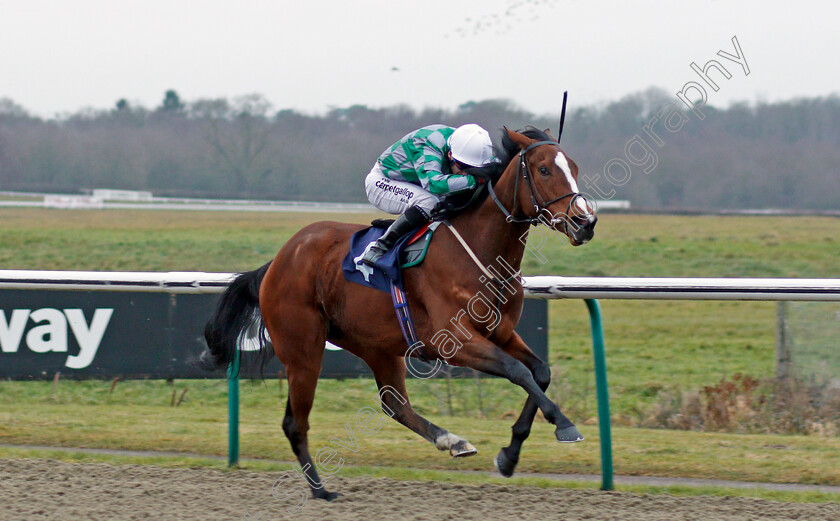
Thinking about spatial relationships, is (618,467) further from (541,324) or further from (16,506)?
(16,506)

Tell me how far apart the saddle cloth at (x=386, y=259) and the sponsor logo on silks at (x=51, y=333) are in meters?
2.54

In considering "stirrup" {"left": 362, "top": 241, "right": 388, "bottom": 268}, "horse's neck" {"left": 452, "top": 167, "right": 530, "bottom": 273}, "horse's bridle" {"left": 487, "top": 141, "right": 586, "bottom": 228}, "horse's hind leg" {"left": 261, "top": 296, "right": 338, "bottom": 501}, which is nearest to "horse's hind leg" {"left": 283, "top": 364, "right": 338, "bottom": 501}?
"horse's hind leg" {"left": 261, "top": 296, "right": 338, "bottom": 501}

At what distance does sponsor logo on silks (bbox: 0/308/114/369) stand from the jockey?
Answer: 2.64 metres

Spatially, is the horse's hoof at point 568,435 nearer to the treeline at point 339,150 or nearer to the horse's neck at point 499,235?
the horse's neck at point 499,235

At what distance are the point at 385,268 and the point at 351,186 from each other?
66.7 feet

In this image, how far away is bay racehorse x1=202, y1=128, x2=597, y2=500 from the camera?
3863 millimetres

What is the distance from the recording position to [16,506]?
386 centimetres

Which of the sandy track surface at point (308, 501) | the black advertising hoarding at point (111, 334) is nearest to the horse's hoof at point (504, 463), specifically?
the sandy track surface at point (308, 501)

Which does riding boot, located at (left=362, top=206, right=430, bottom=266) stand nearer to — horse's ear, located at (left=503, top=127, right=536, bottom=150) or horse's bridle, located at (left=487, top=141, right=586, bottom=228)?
horse's bridle, located at (left=487, top=141, right=586, bottom=228)

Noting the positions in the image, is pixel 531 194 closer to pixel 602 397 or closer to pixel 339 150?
pixel 602 397

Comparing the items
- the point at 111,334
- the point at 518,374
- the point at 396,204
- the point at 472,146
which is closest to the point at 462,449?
the point at 518,374

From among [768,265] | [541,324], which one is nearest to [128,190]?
[768,265]

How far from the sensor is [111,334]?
6.20 meters

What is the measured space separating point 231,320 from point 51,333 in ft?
6.20
